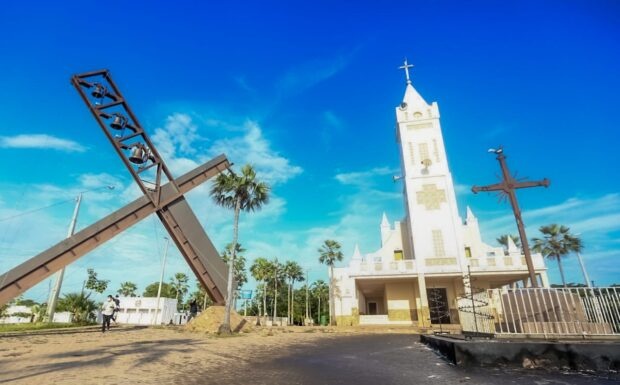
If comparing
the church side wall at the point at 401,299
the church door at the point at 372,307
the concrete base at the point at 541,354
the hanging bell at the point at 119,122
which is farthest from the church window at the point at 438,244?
the hanging bell at the point at 119,122

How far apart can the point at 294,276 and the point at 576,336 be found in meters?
54.2

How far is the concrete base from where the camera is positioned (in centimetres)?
595

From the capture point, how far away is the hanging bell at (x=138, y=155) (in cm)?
1845

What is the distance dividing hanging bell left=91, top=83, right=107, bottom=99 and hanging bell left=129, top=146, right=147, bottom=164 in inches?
135

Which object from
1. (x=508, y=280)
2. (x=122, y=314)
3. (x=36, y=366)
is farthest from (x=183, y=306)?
(x=36, y=366)

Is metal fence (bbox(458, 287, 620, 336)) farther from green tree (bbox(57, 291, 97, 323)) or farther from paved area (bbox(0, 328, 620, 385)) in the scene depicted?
green tree (bbox(57, 291, 97, 323))

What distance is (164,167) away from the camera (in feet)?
66.0

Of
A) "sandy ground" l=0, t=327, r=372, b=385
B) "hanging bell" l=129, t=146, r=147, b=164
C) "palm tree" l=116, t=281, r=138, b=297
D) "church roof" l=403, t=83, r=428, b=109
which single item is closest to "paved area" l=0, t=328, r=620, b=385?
"sandy ground" l=0, t=327, r=372, b=385

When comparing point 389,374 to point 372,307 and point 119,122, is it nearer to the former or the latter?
point 119,122

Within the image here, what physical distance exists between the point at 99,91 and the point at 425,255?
27429 mm

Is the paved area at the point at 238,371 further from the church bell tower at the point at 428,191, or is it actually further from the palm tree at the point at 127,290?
the palm tree at the point at 127,290

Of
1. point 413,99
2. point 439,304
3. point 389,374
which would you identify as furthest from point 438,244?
point 389,374

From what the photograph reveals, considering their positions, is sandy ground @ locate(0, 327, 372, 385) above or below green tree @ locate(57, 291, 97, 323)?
below

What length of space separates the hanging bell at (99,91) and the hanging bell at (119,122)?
1.43m
